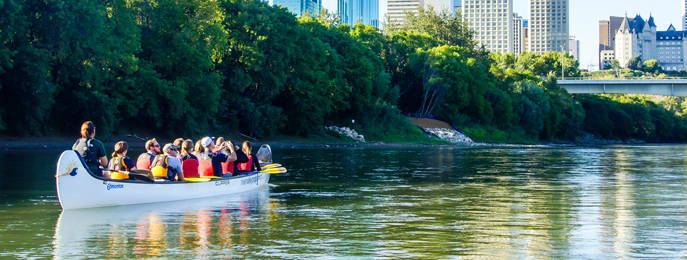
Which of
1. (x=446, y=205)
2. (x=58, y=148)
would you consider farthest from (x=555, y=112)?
(x=446, y=205)

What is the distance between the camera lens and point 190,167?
18062 mm

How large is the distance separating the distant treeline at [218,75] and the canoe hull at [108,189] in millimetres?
26986

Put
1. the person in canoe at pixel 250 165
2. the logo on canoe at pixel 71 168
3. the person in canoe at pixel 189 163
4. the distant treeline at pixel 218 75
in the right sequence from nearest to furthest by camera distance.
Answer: the logo on canoe at pixel 71 168 → the person in canoe at pixel 189 163 → the person in canoe at pixel 250 165 → the distant treeline at pixel 218 75

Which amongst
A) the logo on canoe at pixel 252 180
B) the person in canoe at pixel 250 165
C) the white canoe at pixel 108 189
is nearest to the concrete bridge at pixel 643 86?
the person in canoe at pixel 250 165

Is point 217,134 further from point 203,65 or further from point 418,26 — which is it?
point 418,26

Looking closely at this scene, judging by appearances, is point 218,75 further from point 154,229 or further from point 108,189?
point 154,229

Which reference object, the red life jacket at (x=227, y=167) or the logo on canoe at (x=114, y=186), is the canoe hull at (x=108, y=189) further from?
the red life jacket at (x=227, y=167)

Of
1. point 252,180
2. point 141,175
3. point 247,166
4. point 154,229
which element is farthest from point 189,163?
point 154,229

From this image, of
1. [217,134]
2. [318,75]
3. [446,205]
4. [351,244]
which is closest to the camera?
[351,244]

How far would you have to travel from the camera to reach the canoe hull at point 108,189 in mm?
14250

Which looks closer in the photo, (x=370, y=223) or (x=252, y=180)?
(x=370, y=223)

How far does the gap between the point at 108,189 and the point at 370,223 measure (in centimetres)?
608

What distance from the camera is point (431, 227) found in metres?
12.9

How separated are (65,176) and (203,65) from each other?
4107cm
